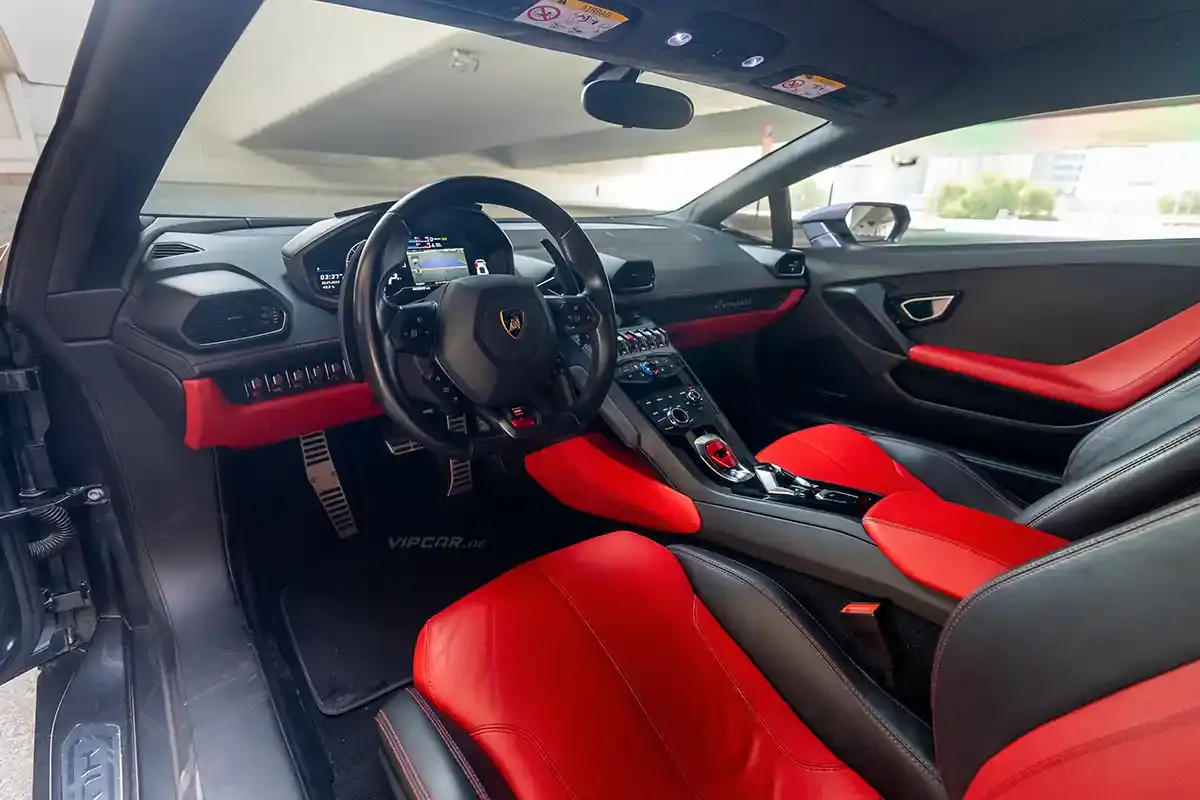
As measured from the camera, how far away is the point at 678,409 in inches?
67.4

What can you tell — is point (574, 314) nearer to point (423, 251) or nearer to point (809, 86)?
point (423, 251)

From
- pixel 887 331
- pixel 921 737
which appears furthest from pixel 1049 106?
pixel 921 737

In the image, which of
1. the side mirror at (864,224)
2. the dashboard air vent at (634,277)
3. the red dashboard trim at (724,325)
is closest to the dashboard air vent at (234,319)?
the dashboard air vent at (634,277)

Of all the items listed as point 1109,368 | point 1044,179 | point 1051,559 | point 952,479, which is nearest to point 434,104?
point 1044,179

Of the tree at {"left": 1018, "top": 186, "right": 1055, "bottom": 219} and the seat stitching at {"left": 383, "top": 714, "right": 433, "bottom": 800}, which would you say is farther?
the tree at {"left": 1018, "top": 186, "right": 1055, "bottom": 219}

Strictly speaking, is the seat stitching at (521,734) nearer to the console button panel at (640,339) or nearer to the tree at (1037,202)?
the console button panel at (640,339)

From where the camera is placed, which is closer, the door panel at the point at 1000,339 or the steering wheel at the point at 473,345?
the steering wheel at the point at 473,345

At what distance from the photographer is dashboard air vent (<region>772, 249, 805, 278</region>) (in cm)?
239

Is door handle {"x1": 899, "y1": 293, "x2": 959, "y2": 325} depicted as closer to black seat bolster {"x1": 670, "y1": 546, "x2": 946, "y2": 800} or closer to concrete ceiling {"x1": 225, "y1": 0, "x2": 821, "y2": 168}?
concrete ceiling {"x1": 225, "y1": 0, "x2": 821, "y2": 168}

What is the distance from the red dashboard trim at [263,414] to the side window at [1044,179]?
1.67 m

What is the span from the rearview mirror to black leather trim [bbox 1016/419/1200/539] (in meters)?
1.18

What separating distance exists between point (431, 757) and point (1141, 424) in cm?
134

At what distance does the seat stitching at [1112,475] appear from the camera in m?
0.88

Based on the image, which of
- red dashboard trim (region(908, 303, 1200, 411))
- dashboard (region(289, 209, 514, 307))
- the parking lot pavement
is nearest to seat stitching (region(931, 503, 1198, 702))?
dashboard (region(289, 209, 514, 307))
